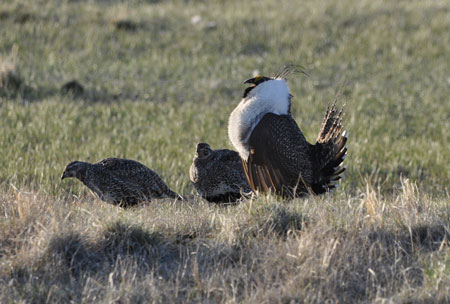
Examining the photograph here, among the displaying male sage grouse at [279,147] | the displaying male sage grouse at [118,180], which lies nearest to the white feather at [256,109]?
the displaying male sage grouse at [279,147]

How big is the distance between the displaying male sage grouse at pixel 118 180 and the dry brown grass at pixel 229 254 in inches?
34.0

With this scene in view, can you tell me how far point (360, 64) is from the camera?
50.7 feet

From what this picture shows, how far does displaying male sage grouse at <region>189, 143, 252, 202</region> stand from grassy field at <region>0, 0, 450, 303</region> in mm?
155

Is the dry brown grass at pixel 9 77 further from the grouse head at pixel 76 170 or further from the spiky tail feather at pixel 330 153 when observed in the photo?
the spiky tail feather at pixel 330 153

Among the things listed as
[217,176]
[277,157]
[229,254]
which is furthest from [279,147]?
[229,254]

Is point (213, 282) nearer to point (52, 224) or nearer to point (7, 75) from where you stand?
point (52, 224)

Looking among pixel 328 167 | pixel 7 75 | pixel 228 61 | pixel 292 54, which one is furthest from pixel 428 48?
pixel 328 167

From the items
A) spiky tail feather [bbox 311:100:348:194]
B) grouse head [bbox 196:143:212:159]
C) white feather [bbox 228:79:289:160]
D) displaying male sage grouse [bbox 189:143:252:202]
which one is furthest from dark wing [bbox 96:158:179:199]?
spiky tail feather [bbox 311:100:348:194]

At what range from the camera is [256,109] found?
638 cm

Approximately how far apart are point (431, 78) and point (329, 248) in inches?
418

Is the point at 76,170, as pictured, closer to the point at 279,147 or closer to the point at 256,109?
the point at 256,109

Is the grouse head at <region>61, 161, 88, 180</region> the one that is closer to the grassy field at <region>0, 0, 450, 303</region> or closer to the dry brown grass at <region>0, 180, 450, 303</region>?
the grassy field at <region>0, 0, 450, 303</region>

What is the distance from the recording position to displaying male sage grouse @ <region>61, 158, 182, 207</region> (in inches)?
263

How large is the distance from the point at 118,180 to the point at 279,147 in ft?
4.98
